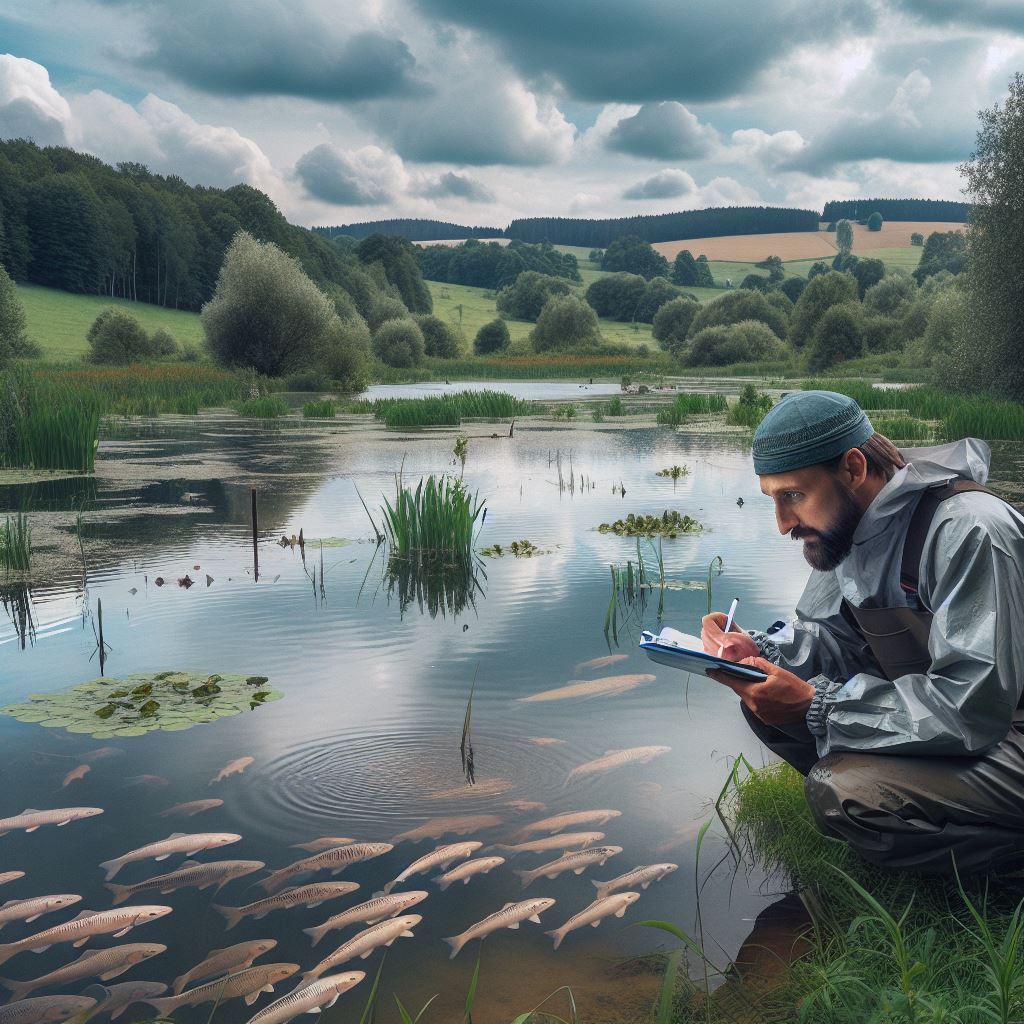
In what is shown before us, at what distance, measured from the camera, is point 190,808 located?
13.5 ft

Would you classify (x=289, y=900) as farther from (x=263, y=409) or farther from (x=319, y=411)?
(x=263, y=409)

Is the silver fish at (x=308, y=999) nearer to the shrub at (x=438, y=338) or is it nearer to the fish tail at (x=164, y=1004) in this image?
the fish tail at (x=164, y=1004)

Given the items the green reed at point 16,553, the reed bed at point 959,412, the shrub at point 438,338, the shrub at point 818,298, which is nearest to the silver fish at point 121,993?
the green reed at point 16,553

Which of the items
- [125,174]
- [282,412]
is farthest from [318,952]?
[125,174]

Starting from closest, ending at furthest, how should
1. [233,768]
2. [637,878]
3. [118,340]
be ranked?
[637,878]
[233,768]
[118,340]

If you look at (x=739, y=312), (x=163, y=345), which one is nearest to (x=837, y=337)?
(x=739, y=312)

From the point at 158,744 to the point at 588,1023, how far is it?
275 centimetres

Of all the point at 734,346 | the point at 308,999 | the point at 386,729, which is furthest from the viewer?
the point at 734,346

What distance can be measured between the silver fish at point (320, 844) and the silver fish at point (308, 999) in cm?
85

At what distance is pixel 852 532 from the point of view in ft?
10.2

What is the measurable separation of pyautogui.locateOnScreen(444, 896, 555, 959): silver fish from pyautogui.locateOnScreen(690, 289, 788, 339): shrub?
75387 mm

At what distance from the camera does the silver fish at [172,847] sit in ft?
12.1

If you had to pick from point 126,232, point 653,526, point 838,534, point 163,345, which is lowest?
point 653,526

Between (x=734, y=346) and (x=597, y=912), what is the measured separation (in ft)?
214
